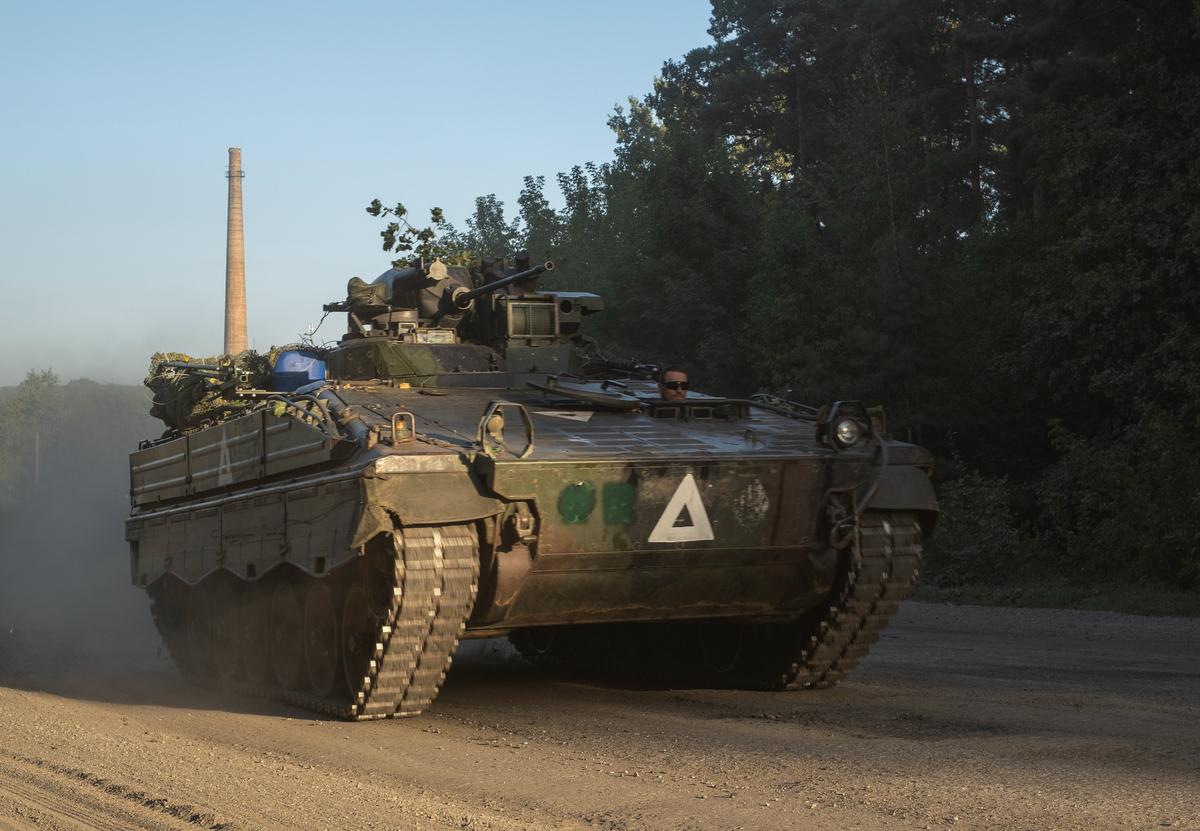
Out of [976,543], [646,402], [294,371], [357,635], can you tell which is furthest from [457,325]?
[976,543]

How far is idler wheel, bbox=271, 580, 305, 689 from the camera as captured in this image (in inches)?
416

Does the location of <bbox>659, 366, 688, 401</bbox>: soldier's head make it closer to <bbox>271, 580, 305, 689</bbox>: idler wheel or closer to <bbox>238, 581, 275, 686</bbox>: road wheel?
<bbox>271, 580, 305, 689</bbox>: idler wheel

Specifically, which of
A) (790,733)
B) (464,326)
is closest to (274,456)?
(464,326)

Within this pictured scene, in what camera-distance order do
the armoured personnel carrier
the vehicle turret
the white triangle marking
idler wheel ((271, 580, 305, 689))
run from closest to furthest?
1. the armoured personnel carrier
2. the white triangle marking
3. idler wheel ((271, 580, 305, 689))
4. the vehicle turret

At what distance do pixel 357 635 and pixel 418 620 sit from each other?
98 centimetres

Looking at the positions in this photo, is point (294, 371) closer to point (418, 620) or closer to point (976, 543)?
point (418, 620)

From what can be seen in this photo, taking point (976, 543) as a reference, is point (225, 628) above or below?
above

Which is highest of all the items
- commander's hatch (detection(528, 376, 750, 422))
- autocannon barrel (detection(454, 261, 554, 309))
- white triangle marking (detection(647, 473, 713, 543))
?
autocannon barrel (detection(454, 261, 554, 309))

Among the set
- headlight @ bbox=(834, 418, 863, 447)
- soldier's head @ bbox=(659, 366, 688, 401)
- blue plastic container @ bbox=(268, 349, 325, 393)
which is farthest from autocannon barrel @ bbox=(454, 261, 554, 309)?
headlight @ bbox=(834, 418, 863, 447)

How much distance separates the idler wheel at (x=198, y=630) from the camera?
42.3ft

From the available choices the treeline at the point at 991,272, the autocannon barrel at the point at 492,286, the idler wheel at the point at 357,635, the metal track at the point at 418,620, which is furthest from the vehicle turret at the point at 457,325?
the treeline at the point at 991,272

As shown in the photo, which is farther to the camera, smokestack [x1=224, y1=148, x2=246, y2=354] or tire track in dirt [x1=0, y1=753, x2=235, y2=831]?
smokestack [x1=224, y1=148, x2=246, y2=354]

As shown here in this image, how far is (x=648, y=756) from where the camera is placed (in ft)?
24.7

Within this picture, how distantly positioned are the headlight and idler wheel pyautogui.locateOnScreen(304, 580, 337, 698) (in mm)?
3377
